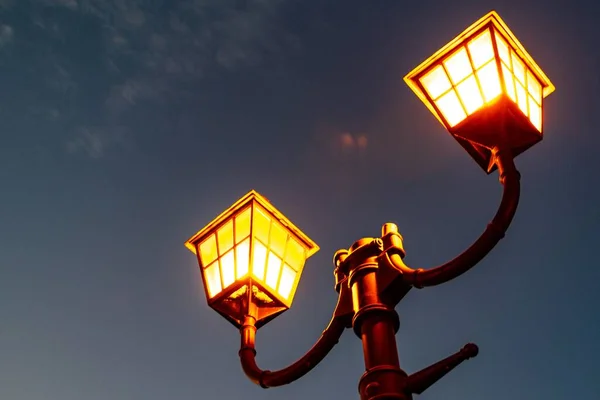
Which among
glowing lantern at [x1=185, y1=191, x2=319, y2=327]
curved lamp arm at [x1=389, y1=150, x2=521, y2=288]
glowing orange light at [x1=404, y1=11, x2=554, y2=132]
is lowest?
curved lamp arm at [x1=389, y1=150, x2=521, y2=288]

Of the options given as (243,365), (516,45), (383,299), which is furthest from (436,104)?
(243,365)

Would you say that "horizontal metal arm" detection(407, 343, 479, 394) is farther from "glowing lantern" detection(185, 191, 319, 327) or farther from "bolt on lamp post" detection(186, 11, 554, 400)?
"glowing lantern" detection(185, 191, 319, 327)

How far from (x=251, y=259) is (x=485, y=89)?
188 centimetres

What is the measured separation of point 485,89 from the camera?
3623 mm

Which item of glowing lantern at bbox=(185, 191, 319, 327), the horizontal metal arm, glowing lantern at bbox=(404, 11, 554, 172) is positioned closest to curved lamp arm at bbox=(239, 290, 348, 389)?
glowing lantern at bbox=(185, 191, 319, 327)

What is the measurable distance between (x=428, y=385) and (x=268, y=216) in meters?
1.87

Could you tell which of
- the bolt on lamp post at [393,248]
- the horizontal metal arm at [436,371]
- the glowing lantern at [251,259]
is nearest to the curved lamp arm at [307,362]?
the bolt on lamp post at [393,248]

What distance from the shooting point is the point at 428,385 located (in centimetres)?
309

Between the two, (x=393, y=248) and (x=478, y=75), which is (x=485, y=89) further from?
(x=393, y=248)

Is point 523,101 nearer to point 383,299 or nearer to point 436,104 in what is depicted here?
point 436,104

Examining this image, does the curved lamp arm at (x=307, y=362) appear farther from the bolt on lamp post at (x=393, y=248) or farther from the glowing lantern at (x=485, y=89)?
the glowing lantern at (x=485, y=89)

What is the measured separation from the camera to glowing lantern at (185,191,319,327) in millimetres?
4309

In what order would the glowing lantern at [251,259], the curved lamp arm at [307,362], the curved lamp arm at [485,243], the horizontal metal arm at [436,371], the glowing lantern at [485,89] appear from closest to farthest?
the horizontal metal arm at [436,371] → the curved lamp arm at [485,243] → the glowing lantern at [485,89] → the curved lamp arm at [307,362] → the glowing lantern at [251,259]

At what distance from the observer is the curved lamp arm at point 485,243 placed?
329 centimetres
